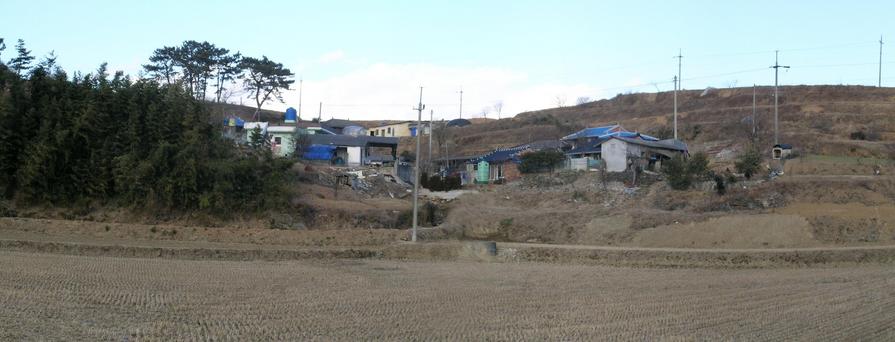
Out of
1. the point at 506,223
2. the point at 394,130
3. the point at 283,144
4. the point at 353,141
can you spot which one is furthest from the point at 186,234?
the point at 394,130

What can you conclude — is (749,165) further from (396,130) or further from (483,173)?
(396,130)

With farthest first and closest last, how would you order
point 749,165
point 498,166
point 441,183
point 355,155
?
point 355,155, point 498,166, point 441,183, point 749,165

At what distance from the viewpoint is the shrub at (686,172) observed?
42.5m

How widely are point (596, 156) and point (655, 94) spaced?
62.0 metres

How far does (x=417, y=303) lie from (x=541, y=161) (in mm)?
35907

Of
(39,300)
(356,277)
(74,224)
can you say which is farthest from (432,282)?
(74,224)

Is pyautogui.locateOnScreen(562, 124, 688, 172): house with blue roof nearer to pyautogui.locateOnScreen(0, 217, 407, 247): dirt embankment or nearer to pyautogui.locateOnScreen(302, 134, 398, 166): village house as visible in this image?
pyautogui.locateOnScreen(302, 134, 398, 166): village house

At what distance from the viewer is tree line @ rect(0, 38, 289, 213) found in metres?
35.8

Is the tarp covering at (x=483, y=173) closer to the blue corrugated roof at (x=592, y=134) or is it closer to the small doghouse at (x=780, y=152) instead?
the blue corrugated roof at (x=592, y=134)

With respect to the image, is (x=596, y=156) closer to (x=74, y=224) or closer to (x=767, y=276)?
(x=767, y=276)

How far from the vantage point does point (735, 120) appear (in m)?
78.2

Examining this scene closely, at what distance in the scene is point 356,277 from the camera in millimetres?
22188

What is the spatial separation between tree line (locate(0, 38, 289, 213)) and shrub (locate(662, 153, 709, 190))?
71.4ft

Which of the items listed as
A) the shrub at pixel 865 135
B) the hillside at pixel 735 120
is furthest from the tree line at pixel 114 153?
the shrub at pixel 865 135
